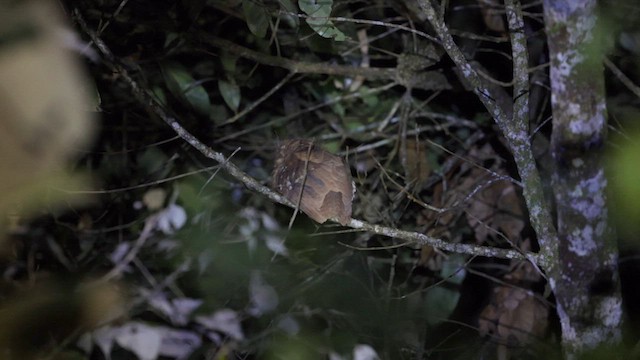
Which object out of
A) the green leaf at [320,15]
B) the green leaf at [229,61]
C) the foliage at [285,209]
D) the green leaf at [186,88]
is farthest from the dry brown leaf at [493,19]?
the green leaf at [186,88]

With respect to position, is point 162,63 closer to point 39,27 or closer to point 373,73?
point 373,73

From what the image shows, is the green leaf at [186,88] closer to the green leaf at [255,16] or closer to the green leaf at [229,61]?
the green leaf at [229,61]

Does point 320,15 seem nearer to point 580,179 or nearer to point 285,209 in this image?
point 580,179

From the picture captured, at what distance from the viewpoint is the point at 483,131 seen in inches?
76.6

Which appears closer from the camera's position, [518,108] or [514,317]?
[518,108]

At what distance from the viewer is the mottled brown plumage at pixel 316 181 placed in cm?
128

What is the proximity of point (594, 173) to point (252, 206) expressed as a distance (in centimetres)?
109

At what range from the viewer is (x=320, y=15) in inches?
55.4

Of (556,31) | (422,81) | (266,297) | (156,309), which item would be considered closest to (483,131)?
(422,81)

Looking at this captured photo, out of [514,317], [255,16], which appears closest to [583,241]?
[514,317]

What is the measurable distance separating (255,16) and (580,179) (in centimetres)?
82

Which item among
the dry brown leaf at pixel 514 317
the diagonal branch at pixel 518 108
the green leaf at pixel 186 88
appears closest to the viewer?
the diagonal branch at pixel 518 108

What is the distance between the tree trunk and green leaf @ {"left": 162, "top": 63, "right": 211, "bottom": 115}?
38.6 inches

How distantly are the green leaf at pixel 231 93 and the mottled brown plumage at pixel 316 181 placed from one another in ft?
1.74
